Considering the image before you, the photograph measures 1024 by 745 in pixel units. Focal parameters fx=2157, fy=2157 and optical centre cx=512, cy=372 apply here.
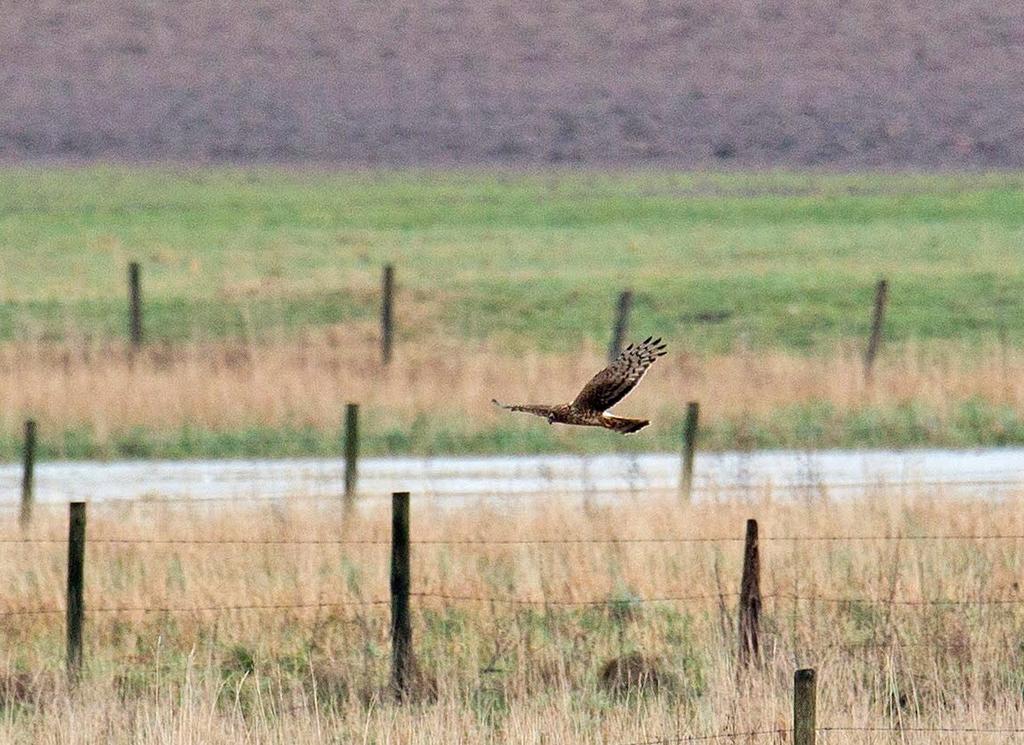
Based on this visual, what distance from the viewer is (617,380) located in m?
6.41

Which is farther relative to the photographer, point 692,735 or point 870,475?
point 870,475

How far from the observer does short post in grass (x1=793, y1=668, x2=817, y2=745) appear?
6.80 meters

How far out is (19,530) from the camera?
13805 mm

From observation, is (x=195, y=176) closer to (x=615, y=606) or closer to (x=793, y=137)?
(x=793, y=137)

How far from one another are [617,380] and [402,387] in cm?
1595

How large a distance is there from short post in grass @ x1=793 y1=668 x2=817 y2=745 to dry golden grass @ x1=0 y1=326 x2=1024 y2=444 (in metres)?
12.7

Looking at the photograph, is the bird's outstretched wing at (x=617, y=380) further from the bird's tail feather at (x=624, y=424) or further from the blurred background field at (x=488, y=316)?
the blurred background field at (x=488, y=316)

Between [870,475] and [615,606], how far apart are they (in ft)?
19.0

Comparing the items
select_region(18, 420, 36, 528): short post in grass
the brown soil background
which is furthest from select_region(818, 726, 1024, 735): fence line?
the brown soil background

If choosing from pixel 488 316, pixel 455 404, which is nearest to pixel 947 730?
pixel 455 404

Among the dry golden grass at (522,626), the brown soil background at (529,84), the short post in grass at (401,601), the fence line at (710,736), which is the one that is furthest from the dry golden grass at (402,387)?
the brown soil background at (529,84)

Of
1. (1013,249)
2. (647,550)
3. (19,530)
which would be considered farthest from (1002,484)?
(1013,249)

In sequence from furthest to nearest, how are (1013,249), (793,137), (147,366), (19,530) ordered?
(793,137)
(1013,249)
(147,366)
(19,530)

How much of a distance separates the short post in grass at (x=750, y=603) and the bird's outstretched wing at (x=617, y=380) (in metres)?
3.46
